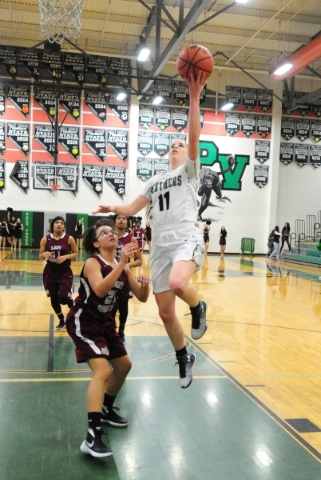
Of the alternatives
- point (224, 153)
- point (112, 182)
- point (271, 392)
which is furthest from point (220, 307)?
point (224, 153)

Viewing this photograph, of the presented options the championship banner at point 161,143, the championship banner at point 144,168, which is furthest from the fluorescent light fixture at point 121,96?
the championship banner at point 144,168

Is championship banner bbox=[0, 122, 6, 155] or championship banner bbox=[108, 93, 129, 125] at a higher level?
championship banner bbox=[108, 93, 129, 125]

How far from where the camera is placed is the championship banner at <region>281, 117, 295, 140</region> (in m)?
24.4

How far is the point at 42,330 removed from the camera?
6.74 metres

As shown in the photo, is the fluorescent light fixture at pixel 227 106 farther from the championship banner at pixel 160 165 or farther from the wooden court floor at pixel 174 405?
the wooden court floor at pixel 174 405

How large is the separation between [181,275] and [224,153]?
20.9 metres

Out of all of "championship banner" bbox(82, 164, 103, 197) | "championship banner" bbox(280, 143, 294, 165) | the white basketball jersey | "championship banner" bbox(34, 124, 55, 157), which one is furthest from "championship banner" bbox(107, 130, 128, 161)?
the white basketball jersey

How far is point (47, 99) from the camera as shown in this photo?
853 inches

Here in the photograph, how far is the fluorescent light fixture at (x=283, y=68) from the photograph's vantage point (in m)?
15.7

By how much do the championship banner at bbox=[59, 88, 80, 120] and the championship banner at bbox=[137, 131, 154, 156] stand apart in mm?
2958

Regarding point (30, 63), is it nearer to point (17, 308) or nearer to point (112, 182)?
point (112, 182)

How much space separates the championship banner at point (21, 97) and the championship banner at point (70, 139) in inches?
68.0

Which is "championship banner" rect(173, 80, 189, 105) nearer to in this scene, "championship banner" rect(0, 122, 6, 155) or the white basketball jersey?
"championship banner" rect(0, 122, 6, 155)

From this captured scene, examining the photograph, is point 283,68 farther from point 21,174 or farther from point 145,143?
point 21,174
